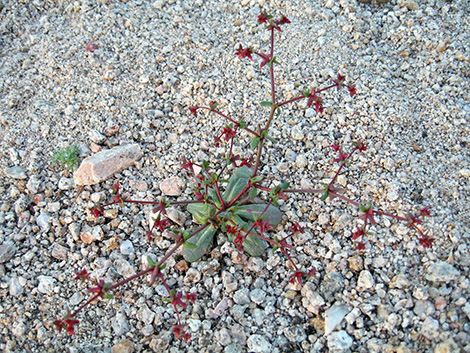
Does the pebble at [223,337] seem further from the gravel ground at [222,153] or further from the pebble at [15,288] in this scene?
the pebble at [15,288]

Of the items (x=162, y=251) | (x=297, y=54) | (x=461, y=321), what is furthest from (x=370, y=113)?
(x=162, y=251)

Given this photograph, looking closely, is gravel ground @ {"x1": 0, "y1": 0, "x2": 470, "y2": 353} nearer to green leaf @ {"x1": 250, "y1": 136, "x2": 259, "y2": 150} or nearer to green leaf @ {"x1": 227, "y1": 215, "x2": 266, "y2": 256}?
green leaf @ {"x1": 227, "y1": 215, "x2": 266, "y2": 256}

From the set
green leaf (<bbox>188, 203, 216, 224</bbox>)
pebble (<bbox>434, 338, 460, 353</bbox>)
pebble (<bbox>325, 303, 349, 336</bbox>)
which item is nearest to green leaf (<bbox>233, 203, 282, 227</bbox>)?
green leaf (<bbox>188, 203, 216, 224</bbox>)

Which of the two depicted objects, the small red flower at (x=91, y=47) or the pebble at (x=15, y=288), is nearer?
the pebble at (x=15, y=288)

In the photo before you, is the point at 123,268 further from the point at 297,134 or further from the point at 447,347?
the point at 447,347

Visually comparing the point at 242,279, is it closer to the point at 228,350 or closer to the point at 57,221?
the point at 228,350

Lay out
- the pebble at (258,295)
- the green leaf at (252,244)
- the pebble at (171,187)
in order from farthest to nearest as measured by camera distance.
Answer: the pebble at (171,187), the green leaf at (252,244), the pebble at (258,295)

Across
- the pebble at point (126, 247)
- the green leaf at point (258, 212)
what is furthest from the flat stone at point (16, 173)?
the green leaf at point (258, 212)
